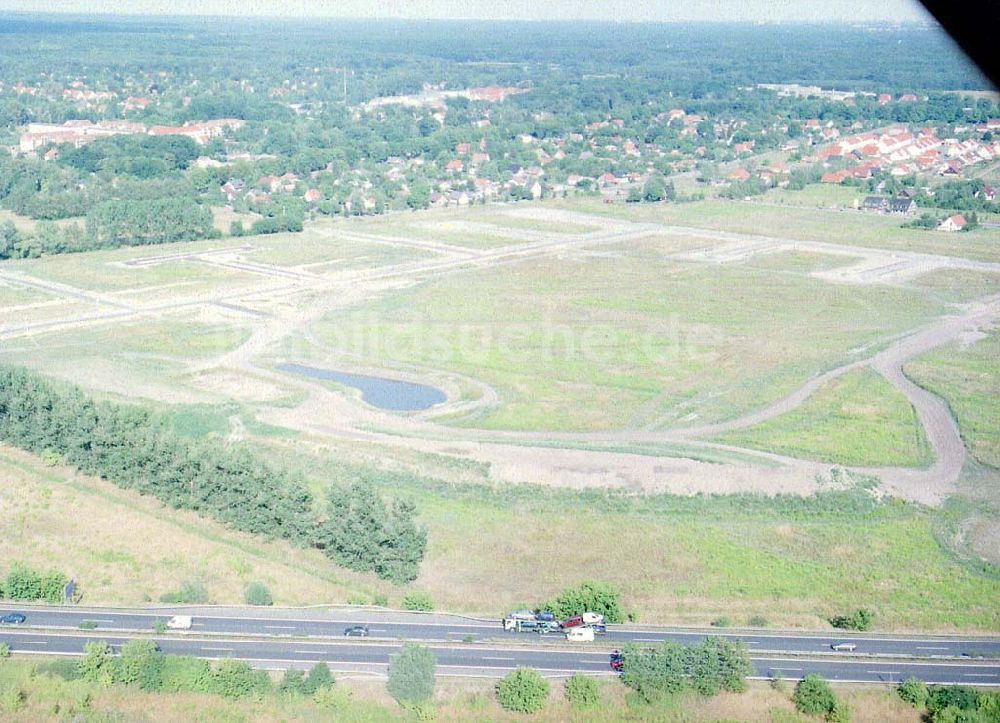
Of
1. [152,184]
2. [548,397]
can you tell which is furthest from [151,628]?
[152,184]

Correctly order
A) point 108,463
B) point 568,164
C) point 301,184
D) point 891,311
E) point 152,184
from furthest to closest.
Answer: point 568,164 < point 301,184 < point 152,184 < point 891,311 < point 108,463

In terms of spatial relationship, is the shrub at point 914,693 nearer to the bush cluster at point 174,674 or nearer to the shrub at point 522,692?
the shrub at point 522,692

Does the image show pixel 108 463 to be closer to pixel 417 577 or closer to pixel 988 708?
pixel 417 577

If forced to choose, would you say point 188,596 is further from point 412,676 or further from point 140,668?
point 412,676

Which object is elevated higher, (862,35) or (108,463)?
(862,35)

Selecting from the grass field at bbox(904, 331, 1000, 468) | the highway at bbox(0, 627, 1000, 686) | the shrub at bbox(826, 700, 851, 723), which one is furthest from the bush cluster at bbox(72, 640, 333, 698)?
the grass field at bbox(904, 331, 1000, 468)

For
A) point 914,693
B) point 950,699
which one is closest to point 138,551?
point 914,693
